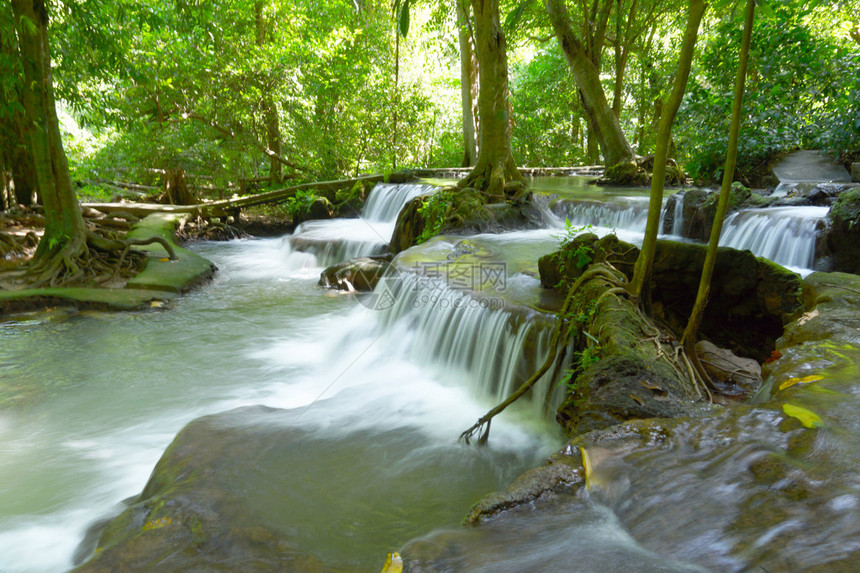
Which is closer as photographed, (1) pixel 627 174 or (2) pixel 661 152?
(2) pixel 661 152

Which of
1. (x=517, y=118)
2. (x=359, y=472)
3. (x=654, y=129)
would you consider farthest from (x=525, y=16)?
(x=359, y=472)

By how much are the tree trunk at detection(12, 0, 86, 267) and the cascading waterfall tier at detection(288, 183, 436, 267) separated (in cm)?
423

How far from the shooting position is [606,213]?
32.3 ft

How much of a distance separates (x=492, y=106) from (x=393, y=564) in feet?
30.4

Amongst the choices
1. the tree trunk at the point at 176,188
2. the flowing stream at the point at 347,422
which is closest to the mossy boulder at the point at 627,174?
the flowing stream at the point at 347,422

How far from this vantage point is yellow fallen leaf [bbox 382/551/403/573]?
74.7 inches

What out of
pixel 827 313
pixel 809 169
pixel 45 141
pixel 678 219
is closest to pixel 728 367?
pixel 827 313

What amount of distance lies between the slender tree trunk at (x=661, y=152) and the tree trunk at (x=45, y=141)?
7.94 meters

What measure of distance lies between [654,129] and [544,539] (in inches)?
785

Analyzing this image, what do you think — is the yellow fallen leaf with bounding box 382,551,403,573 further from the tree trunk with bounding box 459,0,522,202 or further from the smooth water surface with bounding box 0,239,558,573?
the tree trunk with bounding box 459,0,522,202

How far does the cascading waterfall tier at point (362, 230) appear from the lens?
10.9 meters

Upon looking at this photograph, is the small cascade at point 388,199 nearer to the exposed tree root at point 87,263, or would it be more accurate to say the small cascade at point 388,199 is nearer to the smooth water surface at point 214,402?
the smooth water surface at point 214,402

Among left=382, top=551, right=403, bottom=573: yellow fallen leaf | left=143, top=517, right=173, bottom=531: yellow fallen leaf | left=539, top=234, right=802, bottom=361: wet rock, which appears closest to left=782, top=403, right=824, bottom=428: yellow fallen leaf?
left=382, top=551, right=403, bottom=573: yellow fallen leaf

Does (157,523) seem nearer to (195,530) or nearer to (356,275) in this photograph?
(195,530)
